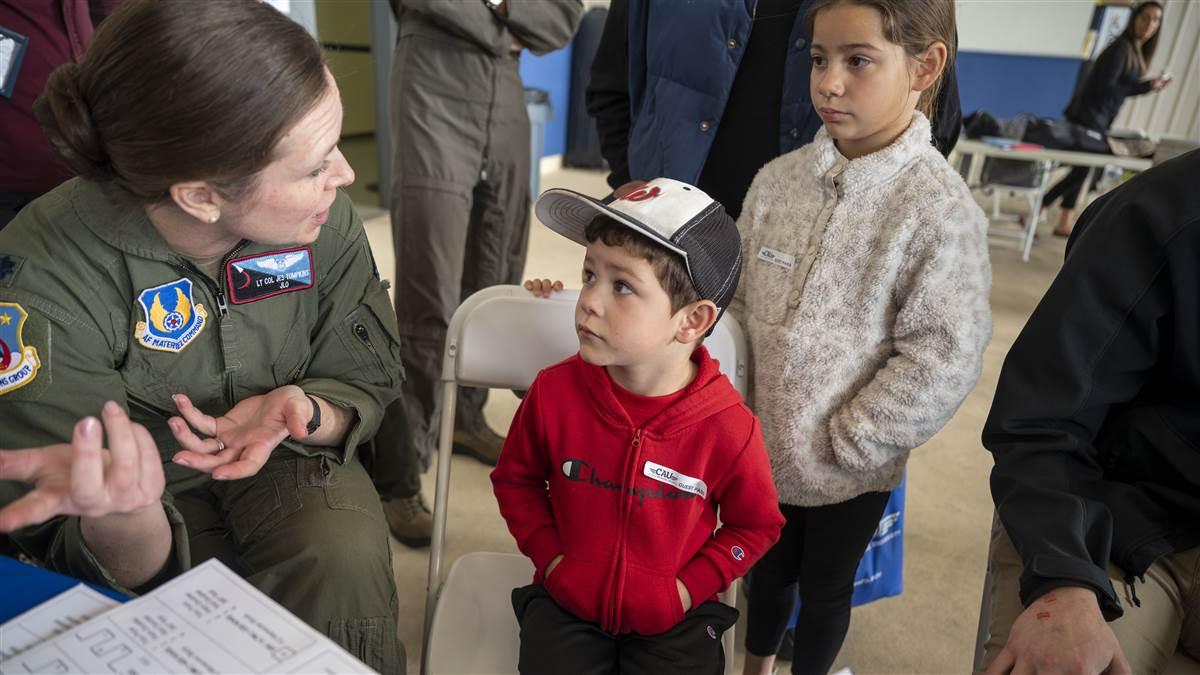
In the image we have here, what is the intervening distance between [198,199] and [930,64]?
1166 mm

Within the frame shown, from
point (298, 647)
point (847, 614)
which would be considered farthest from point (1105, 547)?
point (298, 647)

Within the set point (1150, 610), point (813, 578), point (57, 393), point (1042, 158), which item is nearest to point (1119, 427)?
point (1150, 610)

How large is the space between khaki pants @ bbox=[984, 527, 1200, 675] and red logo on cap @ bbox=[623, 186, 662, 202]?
747 mm

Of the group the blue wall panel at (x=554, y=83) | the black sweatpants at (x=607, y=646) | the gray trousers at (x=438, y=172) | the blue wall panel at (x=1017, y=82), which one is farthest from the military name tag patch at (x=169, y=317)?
the blue wall panel at (x=1017, y=82)

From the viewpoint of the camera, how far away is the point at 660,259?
3.78ft

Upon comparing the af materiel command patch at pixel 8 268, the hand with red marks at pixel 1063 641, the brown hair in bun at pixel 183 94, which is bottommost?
the hand with red marks at pixel 1063 641

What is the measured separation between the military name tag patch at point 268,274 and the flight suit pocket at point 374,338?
0.10 metres

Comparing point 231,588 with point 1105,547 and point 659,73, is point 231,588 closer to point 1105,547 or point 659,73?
point 1105,547

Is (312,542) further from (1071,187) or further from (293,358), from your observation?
(1071,187)

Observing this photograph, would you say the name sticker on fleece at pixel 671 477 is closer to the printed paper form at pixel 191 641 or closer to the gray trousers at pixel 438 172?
the printed paper form at pixel 191 641

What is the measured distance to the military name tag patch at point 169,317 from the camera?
110cm

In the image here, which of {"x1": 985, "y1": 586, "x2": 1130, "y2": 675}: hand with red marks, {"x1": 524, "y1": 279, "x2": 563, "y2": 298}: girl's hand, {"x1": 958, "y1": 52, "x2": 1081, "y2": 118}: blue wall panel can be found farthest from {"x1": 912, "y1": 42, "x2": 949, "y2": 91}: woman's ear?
{"x1": 958, "y1": 52, "x2": 1081, "y2": 118}: blue wall panel

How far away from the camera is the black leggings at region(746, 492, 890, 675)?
4.84 feet

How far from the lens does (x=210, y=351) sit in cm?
117
